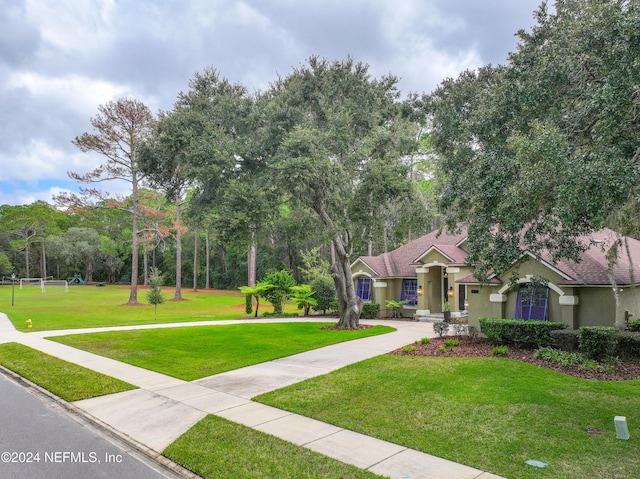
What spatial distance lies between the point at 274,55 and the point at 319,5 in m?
5.78

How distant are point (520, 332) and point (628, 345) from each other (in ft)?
8.71

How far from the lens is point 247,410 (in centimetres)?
738

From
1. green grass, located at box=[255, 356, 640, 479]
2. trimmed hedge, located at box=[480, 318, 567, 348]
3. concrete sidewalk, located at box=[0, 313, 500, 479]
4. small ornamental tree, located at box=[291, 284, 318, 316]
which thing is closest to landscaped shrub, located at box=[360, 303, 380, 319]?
small ornamental tree, located at box=[291, 284, 318, 316]

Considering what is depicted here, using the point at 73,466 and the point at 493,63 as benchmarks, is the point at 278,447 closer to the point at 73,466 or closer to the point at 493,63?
the point at 73,466

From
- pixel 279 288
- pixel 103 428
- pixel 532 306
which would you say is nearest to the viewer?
pixel 103 428

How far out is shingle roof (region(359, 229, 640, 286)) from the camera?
45.2 ft

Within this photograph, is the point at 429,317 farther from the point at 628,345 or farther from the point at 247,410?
the point at 247,410

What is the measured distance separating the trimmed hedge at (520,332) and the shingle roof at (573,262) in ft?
6.85

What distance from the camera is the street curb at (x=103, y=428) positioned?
527 cm

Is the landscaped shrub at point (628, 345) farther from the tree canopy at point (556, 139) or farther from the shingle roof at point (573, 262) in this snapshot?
the tree canopy at point (556, 139)

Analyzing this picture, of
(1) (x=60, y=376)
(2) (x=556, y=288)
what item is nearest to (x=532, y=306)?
(2) (x=556, y=288)

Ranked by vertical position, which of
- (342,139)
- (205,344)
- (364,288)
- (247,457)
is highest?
(342,139)

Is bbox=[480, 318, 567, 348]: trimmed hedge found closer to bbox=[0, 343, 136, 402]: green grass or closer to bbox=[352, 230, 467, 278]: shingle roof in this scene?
bbox=[352, 230, 467, 278]: shingle roof

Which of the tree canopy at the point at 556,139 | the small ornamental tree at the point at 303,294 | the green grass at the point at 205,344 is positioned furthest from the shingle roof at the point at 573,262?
the green grass at the point at 205,344
